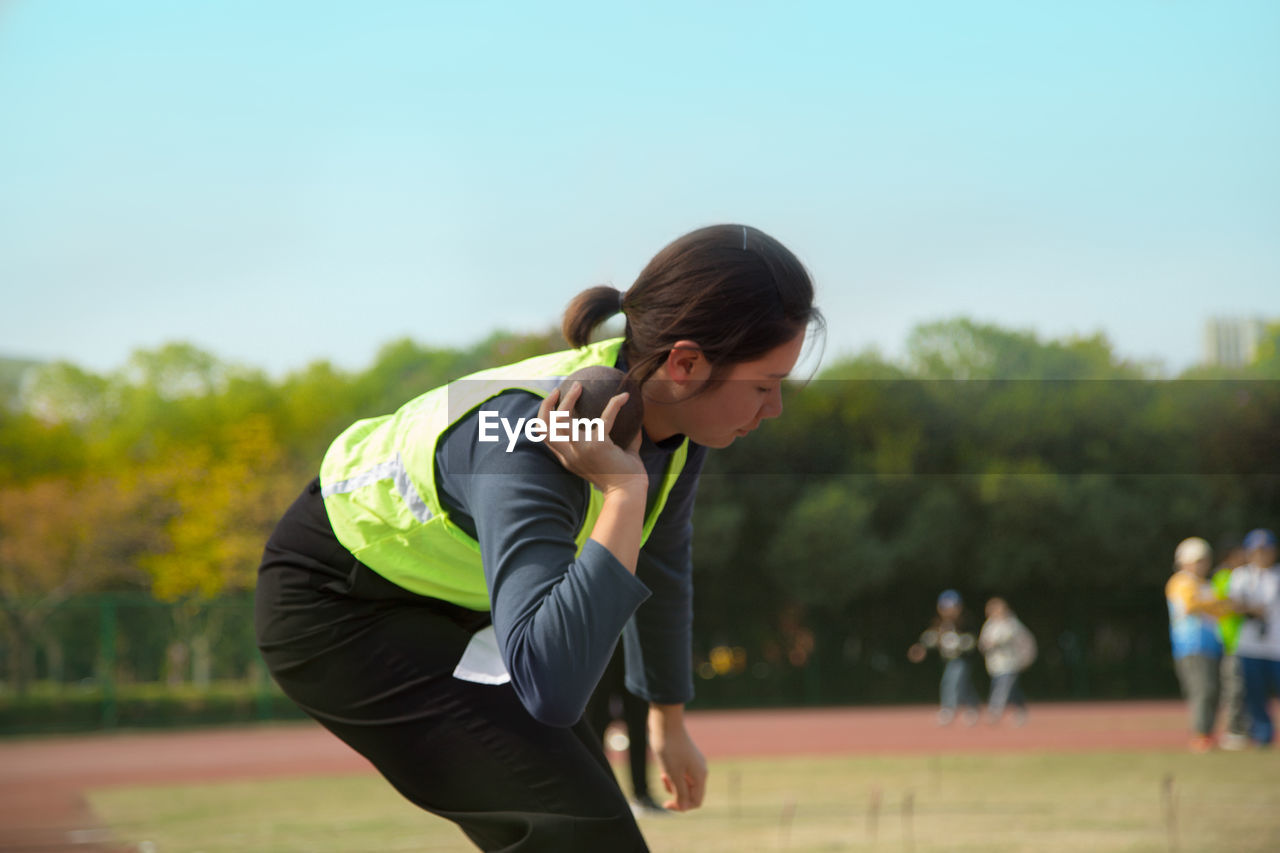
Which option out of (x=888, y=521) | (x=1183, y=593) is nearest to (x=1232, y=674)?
(x=1183, y=593)

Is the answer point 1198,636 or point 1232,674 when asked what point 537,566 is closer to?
point 1198,636

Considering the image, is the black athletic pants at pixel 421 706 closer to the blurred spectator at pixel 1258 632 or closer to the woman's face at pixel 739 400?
the woman's face at pixel 739 400

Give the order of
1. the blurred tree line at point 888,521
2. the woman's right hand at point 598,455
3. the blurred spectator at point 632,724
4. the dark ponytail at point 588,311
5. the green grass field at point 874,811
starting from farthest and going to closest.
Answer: the blurred tree line at point 888,521 → the blurred spectator at point 632,724 → the green grass field at point 874,811 → the dark ponytail at point 588,311 → the woman's right hand at point 598,455

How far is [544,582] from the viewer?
198 cm

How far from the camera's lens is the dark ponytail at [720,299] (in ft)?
7.14

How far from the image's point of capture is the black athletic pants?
226 centimetres

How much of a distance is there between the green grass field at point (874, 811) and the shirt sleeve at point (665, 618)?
3.39 metres

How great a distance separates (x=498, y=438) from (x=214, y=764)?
1584cm

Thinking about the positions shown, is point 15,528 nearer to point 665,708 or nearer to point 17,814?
point 17,814

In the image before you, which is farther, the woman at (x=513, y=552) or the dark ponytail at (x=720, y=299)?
the dark ponytail at (x=720, y=299)

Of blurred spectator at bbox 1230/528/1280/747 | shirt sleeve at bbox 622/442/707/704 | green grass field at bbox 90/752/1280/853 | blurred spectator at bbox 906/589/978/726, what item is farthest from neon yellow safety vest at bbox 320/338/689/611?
blurred spectator at bbox 906/589/978/726

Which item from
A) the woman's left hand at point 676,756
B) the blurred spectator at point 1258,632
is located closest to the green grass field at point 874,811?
the blurred spectator at point 1258,632

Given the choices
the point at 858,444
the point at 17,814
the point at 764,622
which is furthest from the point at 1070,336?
the point at 17,814

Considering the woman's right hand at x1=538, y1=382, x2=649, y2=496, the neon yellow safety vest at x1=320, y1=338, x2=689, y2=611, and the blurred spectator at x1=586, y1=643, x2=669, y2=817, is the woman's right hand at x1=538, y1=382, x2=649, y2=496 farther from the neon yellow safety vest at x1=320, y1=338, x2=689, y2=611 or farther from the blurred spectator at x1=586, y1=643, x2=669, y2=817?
the blurred spectator at x1=586, y1=643, x2=669, y2=817
